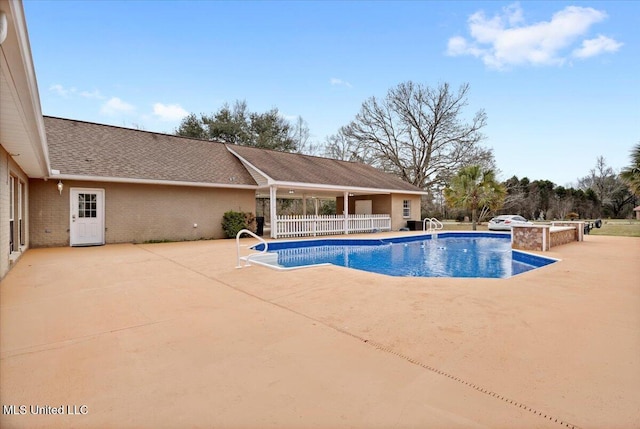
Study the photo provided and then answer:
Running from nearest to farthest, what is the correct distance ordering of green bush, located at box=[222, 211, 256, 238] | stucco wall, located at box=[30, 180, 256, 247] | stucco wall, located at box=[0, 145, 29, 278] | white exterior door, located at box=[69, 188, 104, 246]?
stucco wall, located at box=[0, 145, 29, 278] < stucco wall, located at box=[30, 180, 256, 247] < white exterior door, located at box=[69, 188, 104, 246] < green bush, located at box=[222, 211, 256, 238]

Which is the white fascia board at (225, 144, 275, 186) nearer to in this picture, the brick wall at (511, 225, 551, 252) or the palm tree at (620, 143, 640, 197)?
the brick wall at (511, 225, 551, 252)

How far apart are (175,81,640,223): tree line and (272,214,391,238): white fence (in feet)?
34.9

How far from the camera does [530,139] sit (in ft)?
70.9

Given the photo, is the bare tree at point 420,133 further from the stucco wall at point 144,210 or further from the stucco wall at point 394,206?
the stucco wall at point 144,210

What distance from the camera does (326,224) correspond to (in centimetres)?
1606

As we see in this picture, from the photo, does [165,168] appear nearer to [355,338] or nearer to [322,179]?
[322,179]

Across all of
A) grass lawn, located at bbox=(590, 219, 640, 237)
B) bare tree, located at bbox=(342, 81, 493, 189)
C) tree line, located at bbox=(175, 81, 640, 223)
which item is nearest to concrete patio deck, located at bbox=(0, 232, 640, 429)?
grass lawn, located at bbox=(590, 219, 640, 237)

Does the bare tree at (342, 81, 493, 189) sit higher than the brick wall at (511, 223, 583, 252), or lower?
higher

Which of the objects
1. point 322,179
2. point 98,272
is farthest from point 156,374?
point 322,179

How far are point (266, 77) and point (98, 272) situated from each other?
17426mm

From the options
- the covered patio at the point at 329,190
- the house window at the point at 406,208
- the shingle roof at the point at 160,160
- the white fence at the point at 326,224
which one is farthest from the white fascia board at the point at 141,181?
the house window at the point at 406,208


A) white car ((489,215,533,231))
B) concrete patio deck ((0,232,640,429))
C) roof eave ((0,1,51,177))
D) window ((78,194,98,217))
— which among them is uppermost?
roof eave ((0,1,51,177))

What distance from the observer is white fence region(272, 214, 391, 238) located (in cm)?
1477

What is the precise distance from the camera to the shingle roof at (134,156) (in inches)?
448
